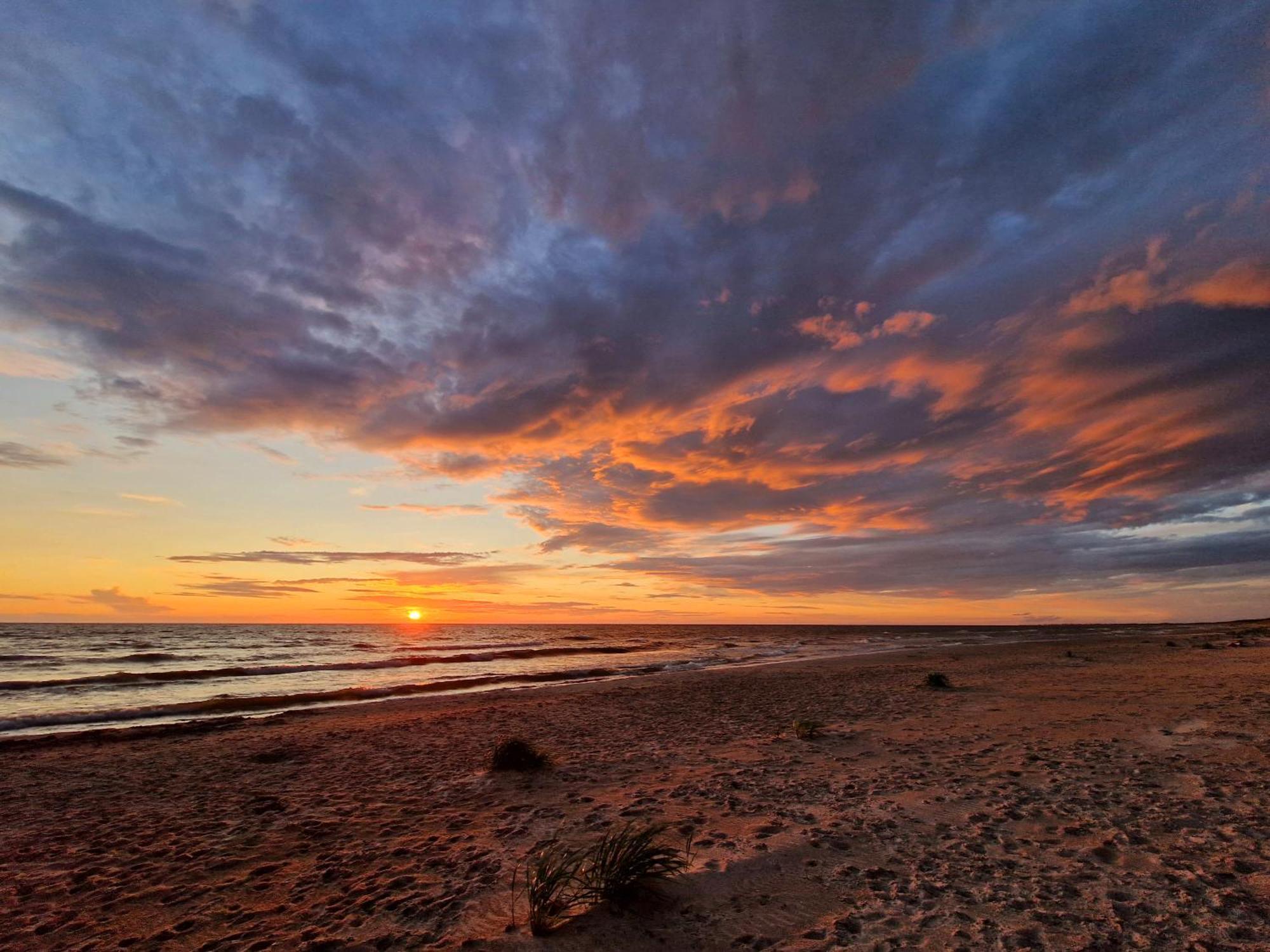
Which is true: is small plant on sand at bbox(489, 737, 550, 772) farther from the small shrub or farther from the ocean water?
the ocean water

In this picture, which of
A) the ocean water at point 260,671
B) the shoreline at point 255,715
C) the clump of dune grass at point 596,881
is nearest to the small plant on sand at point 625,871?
the clump of dune grass at point 596,881

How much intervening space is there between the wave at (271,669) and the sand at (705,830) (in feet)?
61.4

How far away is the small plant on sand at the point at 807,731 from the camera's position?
42.6 ft

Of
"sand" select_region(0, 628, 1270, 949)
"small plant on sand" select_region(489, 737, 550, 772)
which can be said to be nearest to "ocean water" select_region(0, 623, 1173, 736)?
"sand" select_region(0, 628, 1270, 949)

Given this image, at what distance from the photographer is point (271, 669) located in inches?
1394

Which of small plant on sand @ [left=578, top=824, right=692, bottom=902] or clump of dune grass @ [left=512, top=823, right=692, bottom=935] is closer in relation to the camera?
clump of dune grass @ [left=512, top=823, right=692, bottom=935]

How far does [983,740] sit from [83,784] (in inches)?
722

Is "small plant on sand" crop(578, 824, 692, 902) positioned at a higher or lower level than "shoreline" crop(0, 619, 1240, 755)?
higher

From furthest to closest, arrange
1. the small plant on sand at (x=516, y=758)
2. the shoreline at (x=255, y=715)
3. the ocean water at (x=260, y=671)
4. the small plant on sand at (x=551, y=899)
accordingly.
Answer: the ocean water at (x=260, y=671), the shoreline at (x=255, y=715), the small plant on sand at (x=516, y=758), the small plant on sand at (x=551, y=899)

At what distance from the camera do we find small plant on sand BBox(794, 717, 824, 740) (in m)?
13.0

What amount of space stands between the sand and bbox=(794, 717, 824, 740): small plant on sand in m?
0.37

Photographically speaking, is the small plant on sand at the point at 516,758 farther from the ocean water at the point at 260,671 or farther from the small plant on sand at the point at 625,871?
the ocean water at the point at 260,671

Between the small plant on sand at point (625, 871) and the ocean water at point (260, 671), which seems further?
the ocean water at point (260, 671)

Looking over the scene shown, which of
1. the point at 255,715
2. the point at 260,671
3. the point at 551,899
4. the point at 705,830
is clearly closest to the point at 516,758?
the point at 705,830
